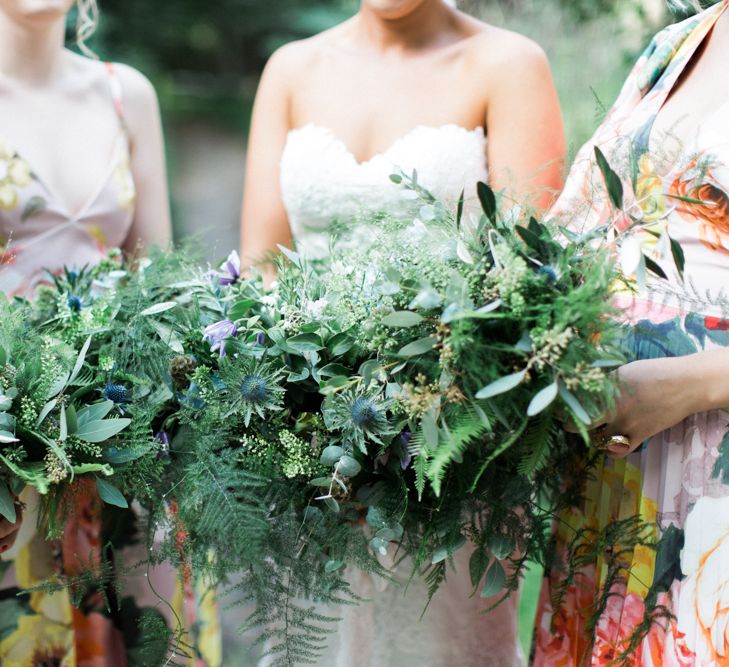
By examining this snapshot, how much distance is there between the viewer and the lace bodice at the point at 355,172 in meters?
1.79

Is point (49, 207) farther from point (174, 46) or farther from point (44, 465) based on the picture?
point (174, 46)

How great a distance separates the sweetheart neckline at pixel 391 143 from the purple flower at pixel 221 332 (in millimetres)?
738

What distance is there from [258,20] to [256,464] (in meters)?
5.38

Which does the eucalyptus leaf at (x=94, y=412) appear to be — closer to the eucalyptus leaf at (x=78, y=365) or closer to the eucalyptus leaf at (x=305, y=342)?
the eucalyptus leaf at (x=78, y=365)

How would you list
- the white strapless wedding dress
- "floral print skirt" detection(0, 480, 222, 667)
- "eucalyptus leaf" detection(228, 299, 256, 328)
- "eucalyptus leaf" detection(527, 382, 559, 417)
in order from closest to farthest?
"eucalyptus leaf" detection(527, 382, 559, 417), "eucalyptus leaf" detection(228, 299, 256, 328), the white strapless wedding dress, "floral print skirt" detection(0, 480, 222, 667)

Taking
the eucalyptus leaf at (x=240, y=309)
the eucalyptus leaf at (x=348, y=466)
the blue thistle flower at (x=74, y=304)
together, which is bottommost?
the eucalyptus leaf at (x=348, y=466)

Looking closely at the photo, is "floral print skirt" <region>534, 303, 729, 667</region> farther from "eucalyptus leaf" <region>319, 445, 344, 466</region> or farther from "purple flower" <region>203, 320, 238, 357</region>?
"purple flower" <region>203, 320, 238, 357</region>

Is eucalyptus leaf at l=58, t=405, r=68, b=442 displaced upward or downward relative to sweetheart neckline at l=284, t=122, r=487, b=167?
downward

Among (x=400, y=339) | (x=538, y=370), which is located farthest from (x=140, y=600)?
(x=538, y=370)

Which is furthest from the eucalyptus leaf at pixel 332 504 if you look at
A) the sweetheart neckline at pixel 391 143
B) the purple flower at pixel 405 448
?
the sweetheart neckline at pixel 391 143

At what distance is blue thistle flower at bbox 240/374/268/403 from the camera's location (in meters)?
1.19

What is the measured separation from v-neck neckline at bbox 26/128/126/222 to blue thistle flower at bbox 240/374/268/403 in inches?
37.1

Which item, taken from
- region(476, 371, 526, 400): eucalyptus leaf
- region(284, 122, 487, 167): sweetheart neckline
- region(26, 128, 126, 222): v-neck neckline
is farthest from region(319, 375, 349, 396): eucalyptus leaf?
region(26, 128, 126, 222): v-neck neckline

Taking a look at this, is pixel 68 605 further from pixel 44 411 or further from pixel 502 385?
pixel 502 385
